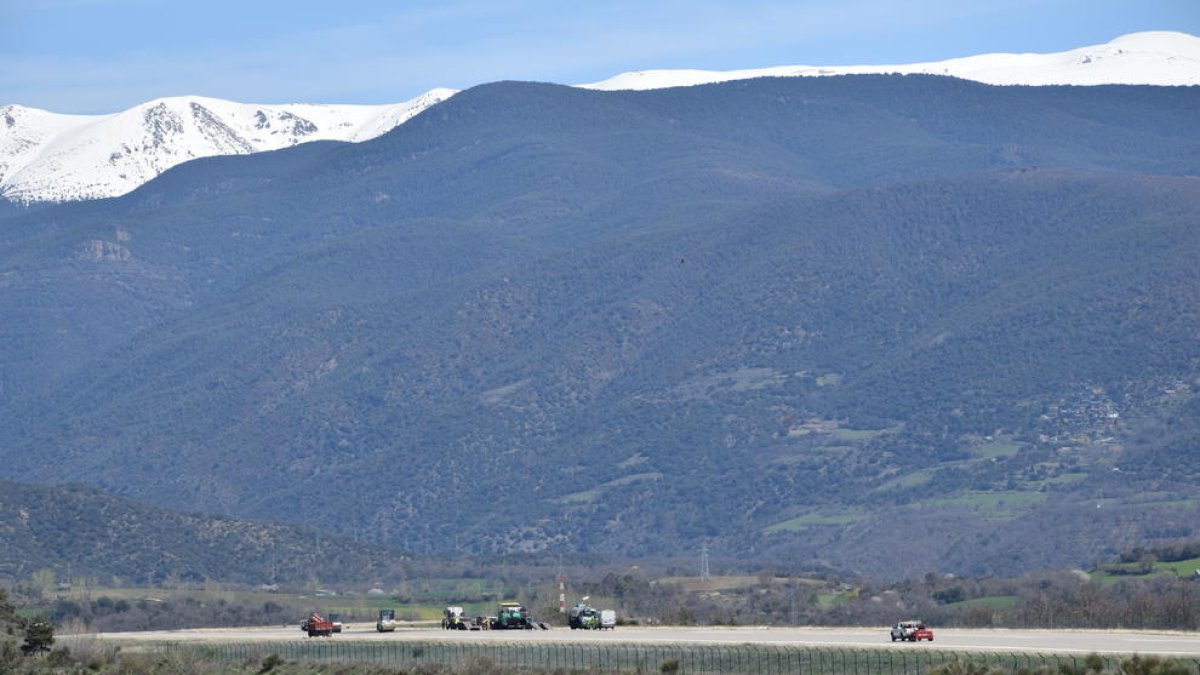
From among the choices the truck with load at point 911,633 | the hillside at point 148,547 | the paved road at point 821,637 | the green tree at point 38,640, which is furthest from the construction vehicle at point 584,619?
the hillside at point 148,547

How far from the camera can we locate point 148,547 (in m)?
175

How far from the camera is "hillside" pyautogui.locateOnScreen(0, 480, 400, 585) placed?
169m

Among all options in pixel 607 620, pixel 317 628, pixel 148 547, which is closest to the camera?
pixel 607 620

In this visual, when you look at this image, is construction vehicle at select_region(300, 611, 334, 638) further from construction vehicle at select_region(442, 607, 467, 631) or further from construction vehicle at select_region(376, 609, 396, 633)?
construction vehicle at select_region(442, 607, 467, 631)

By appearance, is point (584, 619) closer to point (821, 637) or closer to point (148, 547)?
point (821, 637)

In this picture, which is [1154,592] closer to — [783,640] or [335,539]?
[783,640]

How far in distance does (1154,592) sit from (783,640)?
121ft

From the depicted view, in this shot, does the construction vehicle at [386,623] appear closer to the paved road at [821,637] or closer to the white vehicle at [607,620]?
the paved road at [821,637]

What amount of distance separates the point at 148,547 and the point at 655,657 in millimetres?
102367

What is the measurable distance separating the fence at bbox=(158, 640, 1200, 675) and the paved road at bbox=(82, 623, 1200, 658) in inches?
98.1

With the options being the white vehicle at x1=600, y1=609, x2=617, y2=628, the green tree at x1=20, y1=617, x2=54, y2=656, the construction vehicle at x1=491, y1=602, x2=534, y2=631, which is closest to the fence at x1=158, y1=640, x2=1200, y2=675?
the green tree at x1=20, y1=617, x2=54, y2=656

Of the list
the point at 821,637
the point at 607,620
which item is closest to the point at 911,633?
the point at 821,637

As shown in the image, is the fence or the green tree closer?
the fence

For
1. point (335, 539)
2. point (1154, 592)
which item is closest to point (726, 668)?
point (1154, 592)
